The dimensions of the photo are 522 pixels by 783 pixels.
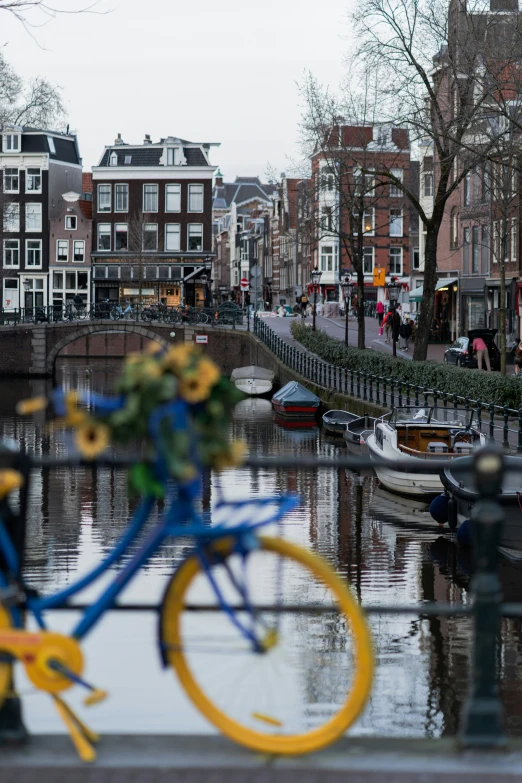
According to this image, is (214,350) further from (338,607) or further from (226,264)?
(226,264)

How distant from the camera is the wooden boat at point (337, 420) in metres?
31.5

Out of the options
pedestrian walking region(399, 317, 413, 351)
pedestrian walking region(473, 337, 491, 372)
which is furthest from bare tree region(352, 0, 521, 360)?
pedestrian walking region(399, 317, 413, 351)

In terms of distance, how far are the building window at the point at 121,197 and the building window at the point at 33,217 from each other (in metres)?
5.01

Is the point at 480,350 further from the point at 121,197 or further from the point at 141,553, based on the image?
the point at 121,197

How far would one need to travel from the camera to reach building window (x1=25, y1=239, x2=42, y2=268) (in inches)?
2857

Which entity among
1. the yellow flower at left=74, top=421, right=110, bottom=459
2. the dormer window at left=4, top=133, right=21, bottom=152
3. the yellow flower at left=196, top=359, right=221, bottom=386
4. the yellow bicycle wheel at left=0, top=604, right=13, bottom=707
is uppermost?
the dormer window at left=4, top=133, right=21, bottom=152

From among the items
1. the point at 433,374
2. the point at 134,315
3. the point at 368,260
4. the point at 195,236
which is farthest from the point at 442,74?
the point at 368,260

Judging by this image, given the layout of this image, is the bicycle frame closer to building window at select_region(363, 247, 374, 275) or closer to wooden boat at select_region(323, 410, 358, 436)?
wooden boat at select_region(323, 410, 358, 436)

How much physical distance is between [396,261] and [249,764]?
260ft

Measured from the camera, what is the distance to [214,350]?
54.3 metres

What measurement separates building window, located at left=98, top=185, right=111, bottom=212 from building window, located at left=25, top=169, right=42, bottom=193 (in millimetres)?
3978

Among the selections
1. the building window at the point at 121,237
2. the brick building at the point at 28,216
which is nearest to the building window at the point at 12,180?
the brick building at the point at 28,216

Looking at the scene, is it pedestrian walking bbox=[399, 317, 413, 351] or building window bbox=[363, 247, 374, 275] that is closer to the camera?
pedestrian walking bbox=[399, 317, 413, 351]

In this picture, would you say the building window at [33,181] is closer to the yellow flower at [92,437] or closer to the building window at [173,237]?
the building window at [173,237]
